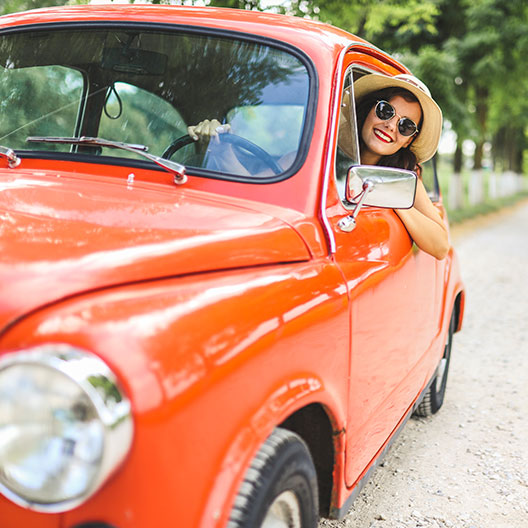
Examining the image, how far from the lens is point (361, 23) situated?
9.16m

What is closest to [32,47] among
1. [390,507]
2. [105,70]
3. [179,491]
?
[105,70]

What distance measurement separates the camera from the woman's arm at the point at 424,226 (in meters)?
2.83

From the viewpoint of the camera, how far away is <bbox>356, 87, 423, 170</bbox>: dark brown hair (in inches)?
108

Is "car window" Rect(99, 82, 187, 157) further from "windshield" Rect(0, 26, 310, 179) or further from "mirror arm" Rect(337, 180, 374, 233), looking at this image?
"mirror arm" Rect(337, 180, 374, 233)

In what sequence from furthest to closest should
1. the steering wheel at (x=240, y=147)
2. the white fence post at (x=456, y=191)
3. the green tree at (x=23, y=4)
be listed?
1. the white fence post at (x=456, y=191)
2. the green tree at (x=23, y=4)
3. the steering wheel at (x=240, y=147)

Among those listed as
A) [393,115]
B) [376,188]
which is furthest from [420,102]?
[376,188]

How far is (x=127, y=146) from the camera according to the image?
231 cm

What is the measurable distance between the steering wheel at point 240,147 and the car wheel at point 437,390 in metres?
2.09

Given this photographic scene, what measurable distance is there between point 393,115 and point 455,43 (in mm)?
14959

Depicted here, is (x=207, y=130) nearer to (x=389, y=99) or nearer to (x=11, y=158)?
(x=11, y=158)

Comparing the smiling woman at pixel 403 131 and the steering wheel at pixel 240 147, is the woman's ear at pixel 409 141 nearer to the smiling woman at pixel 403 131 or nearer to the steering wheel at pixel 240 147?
the smiling woman at pixel 403 131

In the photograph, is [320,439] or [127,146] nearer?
[320,439]

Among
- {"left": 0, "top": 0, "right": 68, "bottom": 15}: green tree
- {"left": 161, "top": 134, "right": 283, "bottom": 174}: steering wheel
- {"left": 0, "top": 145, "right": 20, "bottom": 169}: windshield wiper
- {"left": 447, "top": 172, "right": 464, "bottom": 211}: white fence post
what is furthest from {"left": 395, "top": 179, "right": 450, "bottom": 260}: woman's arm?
{"left": 447, "top": 172, "right": 464, "bottom": 211}: white fence post

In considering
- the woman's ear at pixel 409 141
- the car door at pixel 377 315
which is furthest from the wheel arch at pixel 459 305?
the woman's ear at pixel 409 141
